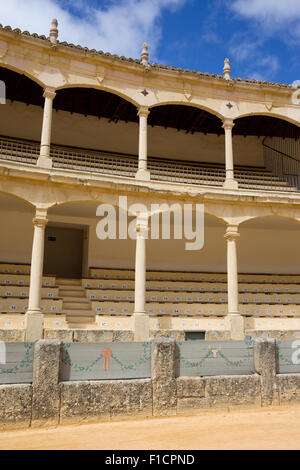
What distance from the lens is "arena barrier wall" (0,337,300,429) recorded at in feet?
21.0

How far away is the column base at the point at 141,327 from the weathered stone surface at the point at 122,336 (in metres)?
0.16

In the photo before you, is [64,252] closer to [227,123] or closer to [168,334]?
[168,334]

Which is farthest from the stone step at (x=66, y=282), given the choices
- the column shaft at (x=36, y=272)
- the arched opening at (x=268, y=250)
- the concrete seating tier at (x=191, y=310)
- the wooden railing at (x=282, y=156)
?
the wooden railing at (x=282, y=156)

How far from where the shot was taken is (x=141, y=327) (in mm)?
12461

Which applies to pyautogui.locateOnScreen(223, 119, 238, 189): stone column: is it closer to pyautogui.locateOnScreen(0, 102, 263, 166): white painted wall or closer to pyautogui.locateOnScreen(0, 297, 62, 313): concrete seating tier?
pyautogui.locateOnScreen(0, 102, 263, 166): white painted wall

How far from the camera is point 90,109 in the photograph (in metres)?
17.7

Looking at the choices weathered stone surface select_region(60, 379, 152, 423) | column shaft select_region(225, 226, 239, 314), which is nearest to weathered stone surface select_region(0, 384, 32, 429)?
weathered stone surface select_region(60, 379, 152, 423)

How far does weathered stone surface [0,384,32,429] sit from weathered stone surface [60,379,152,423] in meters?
0.53

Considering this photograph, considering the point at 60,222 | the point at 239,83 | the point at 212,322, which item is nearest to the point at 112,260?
the point at 60,222

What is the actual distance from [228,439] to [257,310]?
9.66 meters

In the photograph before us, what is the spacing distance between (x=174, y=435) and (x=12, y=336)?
6.76 metres

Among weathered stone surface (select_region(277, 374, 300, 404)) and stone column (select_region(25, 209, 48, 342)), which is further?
stone column (select_region(25, 209, 48, 342))

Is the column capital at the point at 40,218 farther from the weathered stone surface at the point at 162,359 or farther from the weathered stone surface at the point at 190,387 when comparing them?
the weathered stone surface at the point at 190,387

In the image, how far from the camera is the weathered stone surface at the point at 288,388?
768 centimetres
